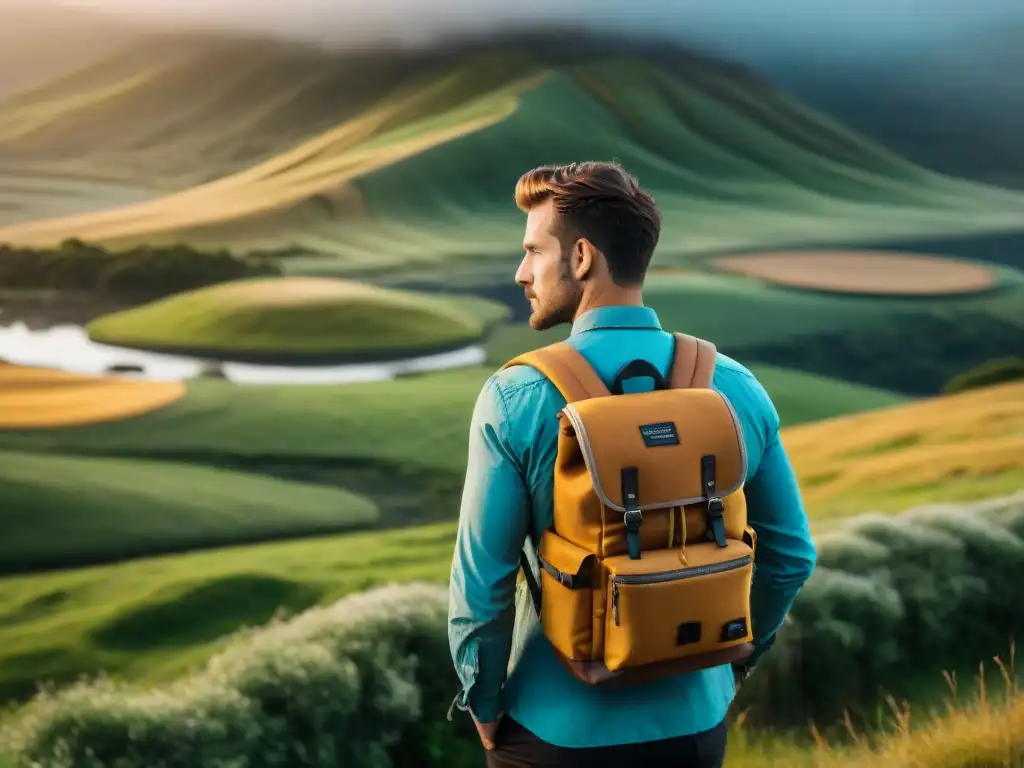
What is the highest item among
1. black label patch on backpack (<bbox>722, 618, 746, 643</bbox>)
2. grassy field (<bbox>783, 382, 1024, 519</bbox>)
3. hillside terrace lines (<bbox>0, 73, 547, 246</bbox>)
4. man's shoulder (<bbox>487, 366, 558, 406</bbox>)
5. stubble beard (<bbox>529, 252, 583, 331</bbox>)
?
hillside terrace lines (<bbox>0, 73, 547, 246</bbox>)

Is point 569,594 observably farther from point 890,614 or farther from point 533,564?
point 890,614

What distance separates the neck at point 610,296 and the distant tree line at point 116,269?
13.2 feet

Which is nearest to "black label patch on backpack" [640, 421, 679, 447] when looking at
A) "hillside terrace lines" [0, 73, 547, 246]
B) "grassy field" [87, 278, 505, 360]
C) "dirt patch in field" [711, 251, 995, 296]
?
"grassy field" [87, 278, 505, 360]

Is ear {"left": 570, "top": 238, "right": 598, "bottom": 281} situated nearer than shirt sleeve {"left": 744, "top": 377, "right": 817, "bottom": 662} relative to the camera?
Yes

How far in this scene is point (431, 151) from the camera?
7.09 m

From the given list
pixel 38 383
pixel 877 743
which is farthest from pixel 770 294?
pixel 38 383

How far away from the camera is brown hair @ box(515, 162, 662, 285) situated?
1.39 meters

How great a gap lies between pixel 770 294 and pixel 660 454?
6.22 meters

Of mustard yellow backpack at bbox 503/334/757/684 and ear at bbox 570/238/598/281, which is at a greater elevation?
ear at bbox 570/238/598/281

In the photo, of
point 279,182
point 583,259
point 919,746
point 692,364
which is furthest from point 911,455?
point 583,259

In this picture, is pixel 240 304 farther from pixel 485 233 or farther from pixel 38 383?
pixel 485 233

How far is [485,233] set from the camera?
21.4 feet

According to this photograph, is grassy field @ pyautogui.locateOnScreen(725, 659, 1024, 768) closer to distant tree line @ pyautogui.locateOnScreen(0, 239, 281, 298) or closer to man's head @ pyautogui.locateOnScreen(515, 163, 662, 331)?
man's head @ pyautogui.locateOnScreen(515, 163, 662, 331)

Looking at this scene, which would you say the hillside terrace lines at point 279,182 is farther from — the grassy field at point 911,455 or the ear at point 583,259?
the ear at point 583,259
